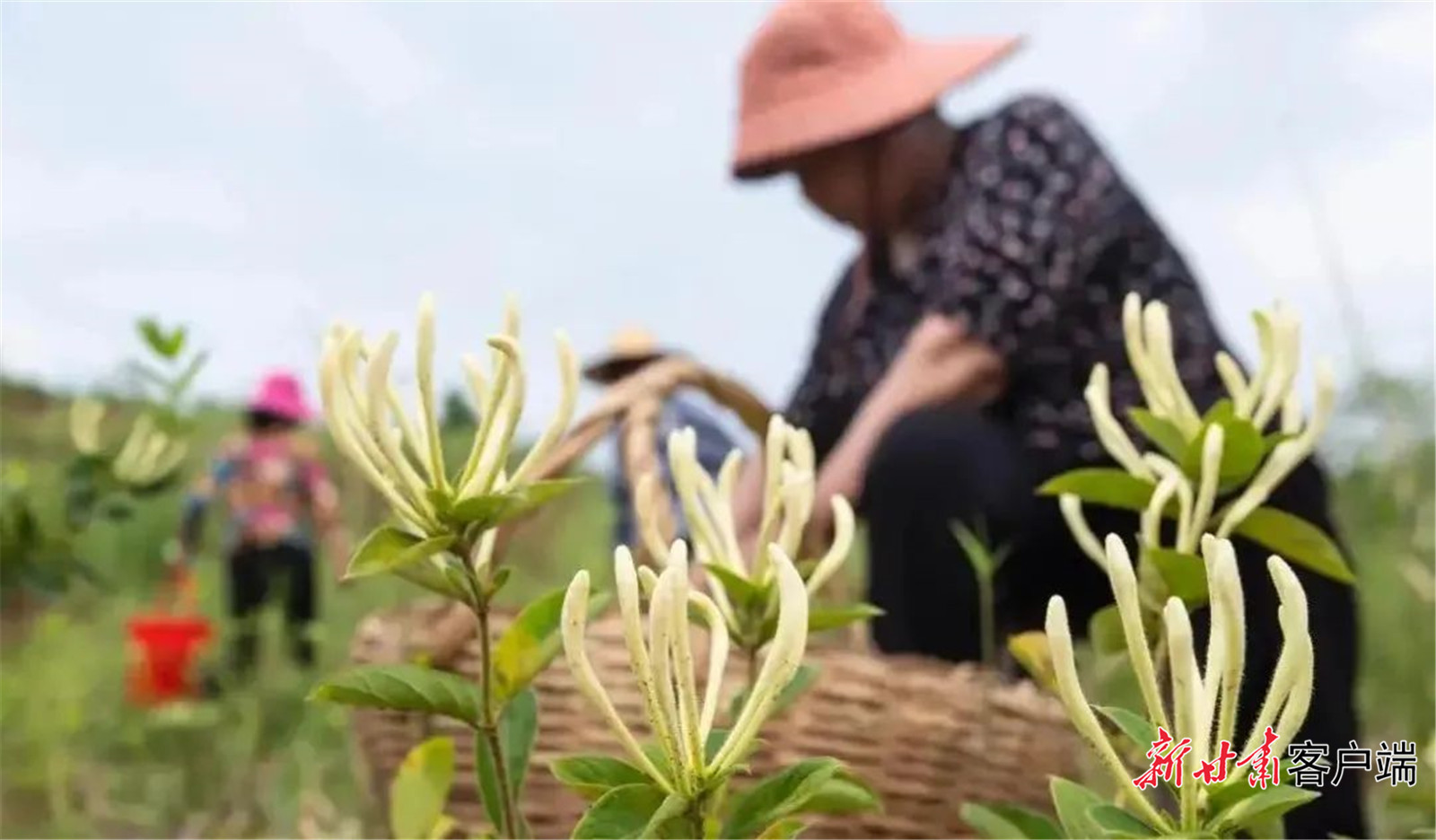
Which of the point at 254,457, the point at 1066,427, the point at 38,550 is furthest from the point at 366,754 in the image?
the point at 254,457

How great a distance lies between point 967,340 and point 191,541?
52.2 inches

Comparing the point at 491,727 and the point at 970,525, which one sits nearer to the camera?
the point at 491,727

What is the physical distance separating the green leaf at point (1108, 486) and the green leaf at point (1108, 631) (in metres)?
0.03

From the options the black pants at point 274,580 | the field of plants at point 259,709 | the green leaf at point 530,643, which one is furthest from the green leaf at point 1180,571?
the black pants at point 274,580

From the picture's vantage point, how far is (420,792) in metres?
0.34


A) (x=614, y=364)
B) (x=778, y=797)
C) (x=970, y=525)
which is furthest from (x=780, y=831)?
(x=614, y=364)

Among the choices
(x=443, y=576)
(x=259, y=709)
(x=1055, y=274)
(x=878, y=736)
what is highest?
(x=1055, y=274)

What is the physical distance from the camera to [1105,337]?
90 centimetres

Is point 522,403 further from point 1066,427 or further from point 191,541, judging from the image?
point 191,541

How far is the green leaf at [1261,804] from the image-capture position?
211 millimetres

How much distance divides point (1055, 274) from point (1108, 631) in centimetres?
57

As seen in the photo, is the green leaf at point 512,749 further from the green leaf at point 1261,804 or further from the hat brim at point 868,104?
the hat brim at point 868,104

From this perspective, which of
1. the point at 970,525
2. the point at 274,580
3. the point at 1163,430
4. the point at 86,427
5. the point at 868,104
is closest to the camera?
the point at 1163,430

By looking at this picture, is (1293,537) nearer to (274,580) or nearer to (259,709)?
(259,709)
